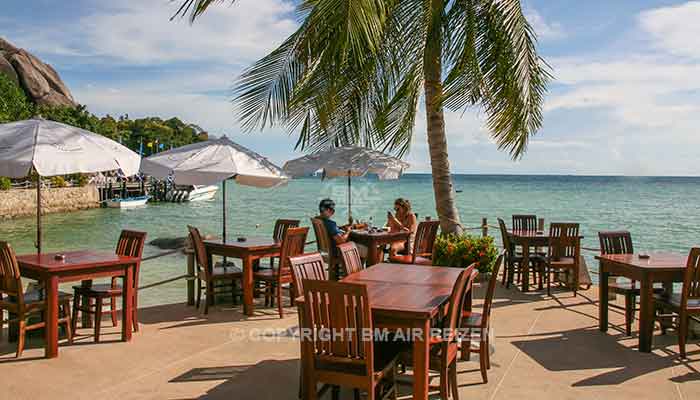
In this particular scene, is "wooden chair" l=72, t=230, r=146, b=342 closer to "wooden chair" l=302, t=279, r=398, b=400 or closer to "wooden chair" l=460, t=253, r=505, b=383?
"wooden chair" l=302, t=279, r=398, b=400

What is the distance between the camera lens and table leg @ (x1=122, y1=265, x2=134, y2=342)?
5984 millimetres

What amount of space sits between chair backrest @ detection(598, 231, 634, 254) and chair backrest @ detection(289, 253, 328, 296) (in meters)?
4.33

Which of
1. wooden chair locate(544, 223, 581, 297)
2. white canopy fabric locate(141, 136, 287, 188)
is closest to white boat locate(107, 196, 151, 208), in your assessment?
white canopy fabric locate(141, 136, 287, 188)

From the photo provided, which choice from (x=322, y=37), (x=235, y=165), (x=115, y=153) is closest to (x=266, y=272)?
(x=235, y=165)

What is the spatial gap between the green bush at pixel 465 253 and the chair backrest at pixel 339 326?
5.65m

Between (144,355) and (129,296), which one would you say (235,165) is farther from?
(144,355)

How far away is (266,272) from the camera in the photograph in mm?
7625

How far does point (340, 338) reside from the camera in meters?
3.59

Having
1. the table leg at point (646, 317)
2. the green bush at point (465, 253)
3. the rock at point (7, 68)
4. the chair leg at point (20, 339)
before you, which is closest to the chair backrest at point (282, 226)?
the green bush at point (465, 253)

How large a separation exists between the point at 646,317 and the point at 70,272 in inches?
225

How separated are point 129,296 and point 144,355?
2.70 ft

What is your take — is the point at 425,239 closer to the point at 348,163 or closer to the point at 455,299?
the point at 348,163

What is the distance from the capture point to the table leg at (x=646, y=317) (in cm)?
562

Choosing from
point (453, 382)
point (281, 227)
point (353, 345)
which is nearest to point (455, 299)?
point (453, 382)
